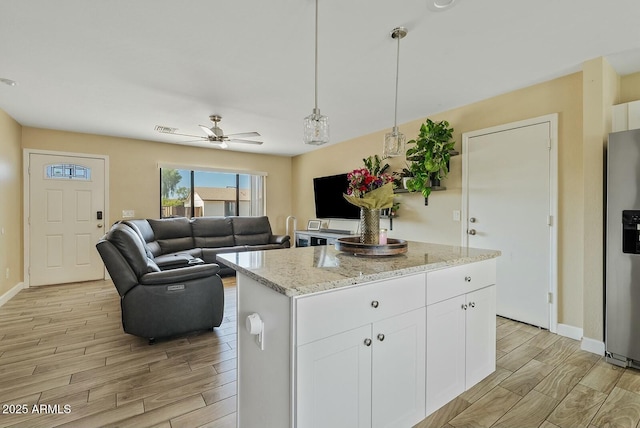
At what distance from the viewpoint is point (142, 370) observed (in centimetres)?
219

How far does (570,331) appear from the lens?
2.73 meters

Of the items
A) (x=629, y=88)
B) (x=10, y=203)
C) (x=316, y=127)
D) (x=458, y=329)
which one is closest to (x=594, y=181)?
(x=629, y=88)

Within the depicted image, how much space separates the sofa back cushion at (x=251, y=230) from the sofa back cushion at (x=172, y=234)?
2.86 feet

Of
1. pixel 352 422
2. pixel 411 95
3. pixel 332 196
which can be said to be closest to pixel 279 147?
pixel 332 196

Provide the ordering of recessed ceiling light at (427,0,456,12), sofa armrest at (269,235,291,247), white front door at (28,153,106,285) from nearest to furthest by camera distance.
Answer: recessed ceiling light at (427,0,456,12)
white front door at (28,153,106,285)
sofa armrest at (269,235,291,247)

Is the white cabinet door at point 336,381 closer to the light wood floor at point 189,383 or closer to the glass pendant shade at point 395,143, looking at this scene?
the light wood floor at point 189,383

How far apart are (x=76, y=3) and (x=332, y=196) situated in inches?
167

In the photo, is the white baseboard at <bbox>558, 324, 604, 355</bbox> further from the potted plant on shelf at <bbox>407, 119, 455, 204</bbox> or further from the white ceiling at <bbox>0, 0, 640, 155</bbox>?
the white ceiling at <bbox>0, 0, 640, 155</bbox>

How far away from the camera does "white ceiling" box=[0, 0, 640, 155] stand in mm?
1880

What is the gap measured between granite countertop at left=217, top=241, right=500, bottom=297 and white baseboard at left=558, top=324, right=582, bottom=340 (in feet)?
5.17

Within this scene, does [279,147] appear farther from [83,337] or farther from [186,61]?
[83,337]

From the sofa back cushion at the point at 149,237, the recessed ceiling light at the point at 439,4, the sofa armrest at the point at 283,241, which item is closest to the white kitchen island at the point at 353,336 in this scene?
the recessed ceiling light at the point at 439,4

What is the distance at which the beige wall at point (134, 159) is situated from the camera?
4637mm

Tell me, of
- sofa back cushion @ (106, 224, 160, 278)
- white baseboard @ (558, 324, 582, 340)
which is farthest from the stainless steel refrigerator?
sofa back cushion @ (106, 224, 160, 278)
